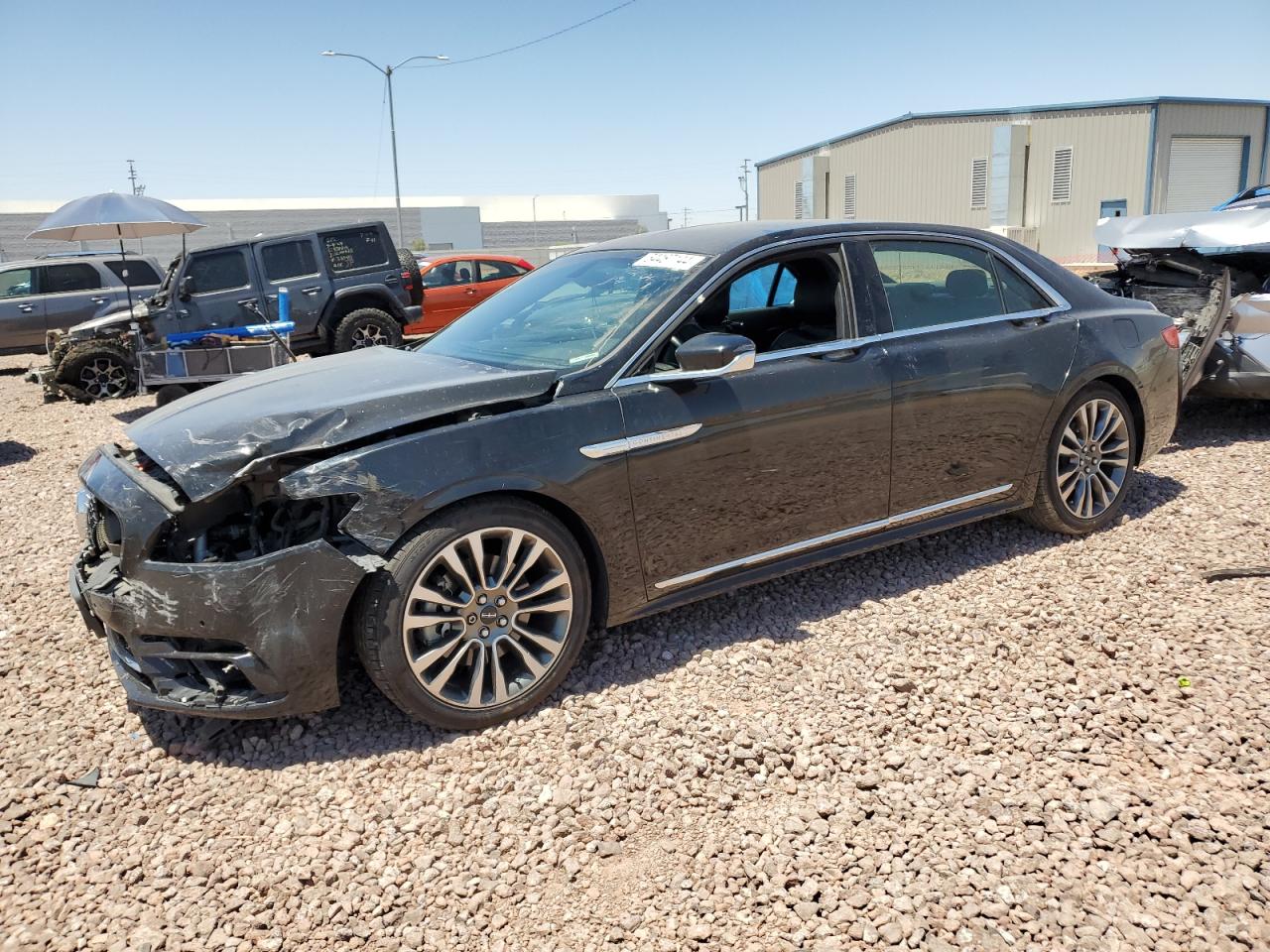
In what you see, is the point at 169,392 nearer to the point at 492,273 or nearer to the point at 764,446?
the point at 492,273

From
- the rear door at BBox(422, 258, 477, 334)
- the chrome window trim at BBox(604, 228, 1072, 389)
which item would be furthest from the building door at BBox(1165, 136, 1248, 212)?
the chrome window trim at BBox(604, 228, 1072, 389)

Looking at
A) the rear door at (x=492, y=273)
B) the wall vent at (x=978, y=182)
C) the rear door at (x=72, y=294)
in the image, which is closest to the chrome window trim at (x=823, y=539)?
the rear door at (x=492, y=273)

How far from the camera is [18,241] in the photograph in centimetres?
6044

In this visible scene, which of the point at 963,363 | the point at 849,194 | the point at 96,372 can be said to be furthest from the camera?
the point at 849,194

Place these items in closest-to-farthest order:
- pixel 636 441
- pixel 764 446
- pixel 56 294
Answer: pixel 636 441 < pixel 764 446 < pixel 56 294

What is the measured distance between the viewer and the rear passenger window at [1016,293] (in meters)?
4.60

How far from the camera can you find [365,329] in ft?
42.0

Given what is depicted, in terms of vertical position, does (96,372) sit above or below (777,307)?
below

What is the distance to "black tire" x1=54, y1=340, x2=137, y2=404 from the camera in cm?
1161

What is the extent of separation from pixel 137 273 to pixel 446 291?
5.07 metres

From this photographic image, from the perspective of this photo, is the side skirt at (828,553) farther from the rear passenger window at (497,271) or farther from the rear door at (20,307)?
the rear door at (20,307)

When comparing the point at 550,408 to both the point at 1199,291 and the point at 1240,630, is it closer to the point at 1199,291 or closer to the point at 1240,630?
the point at 1240,630

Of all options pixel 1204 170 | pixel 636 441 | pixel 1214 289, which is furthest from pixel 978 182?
pixel 636 441

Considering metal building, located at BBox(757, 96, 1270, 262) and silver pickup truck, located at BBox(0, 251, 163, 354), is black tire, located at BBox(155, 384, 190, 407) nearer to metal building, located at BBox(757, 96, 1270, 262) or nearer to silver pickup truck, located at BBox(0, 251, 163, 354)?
silver pickup truck, located at BBox(0, 251, 163, 354)
